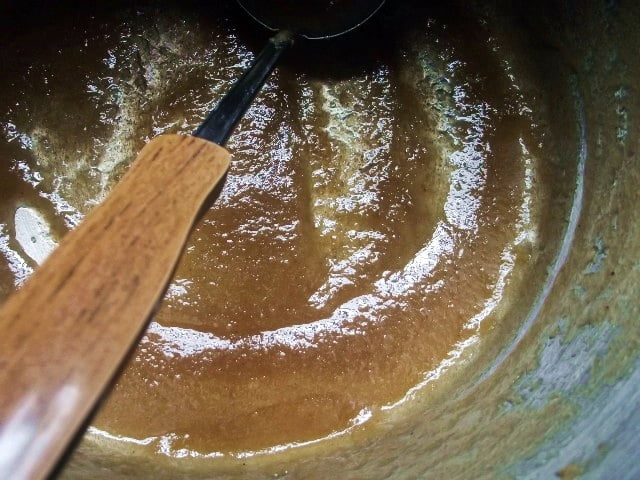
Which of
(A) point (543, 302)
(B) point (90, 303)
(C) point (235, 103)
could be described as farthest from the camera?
(A) point (543, 302)

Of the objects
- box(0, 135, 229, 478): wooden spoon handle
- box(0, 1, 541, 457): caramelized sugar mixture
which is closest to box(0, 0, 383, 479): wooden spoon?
box(0, 135, 229, 478): wooden spoon handle

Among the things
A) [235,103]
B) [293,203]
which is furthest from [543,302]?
[235,103]

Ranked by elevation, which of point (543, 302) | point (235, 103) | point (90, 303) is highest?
point (543, 302)

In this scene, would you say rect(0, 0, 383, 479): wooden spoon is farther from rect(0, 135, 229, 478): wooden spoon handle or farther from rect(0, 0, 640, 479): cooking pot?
rect(0, 0, 640, 479): cooking pot

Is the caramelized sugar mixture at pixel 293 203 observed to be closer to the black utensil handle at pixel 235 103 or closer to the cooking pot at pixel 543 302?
the cooking pot at pixel 543 302

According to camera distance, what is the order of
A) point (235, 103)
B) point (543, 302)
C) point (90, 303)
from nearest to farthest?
point (90, 303) → point (235, 103) → point (543, 302)

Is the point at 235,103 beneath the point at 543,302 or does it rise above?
beneath

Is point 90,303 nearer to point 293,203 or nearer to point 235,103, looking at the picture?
point 235,103
